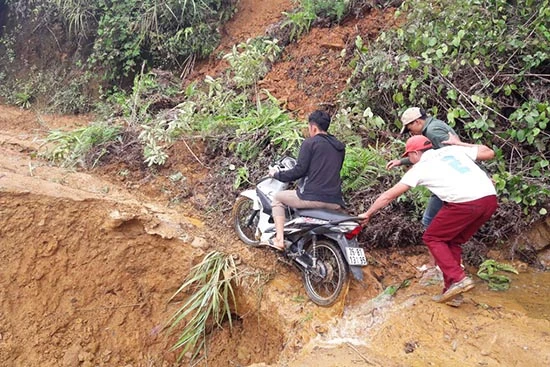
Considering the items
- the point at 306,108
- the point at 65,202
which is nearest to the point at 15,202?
the point at 65,202

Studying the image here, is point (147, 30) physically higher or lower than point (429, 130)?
lower

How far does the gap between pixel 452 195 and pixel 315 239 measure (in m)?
1.21

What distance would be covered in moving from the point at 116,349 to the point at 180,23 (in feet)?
17.8

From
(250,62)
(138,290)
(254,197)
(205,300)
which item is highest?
(250,62)

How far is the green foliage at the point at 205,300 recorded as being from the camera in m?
4.33

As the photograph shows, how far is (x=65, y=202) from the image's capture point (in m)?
4.79

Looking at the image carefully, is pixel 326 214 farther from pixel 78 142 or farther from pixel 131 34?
pixel 131 34

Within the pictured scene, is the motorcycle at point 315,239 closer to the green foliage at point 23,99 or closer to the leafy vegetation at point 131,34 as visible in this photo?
the leafy vegetation at point 131,34

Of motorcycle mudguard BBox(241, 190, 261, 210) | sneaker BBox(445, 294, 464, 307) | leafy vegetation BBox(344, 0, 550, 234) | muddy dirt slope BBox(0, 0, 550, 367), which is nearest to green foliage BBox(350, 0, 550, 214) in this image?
leafy vegetation BBox(344, 0, 550, 234)

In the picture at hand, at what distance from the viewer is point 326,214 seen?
3.89 metres

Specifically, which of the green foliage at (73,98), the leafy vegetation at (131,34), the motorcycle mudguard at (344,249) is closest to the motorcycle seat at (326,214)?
the motorcycle mudguard at (344,249)

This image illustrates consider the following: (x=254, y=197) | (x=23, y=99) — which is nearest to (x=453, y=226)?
(x=254, y=197)

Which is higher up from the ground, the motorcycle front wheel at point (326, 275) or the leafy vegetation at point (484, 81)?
the leafy vegetation at point (484, 81)

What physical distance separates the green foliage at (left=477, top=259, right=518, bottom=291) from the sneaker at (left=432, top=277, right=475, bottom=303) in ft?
2.03
